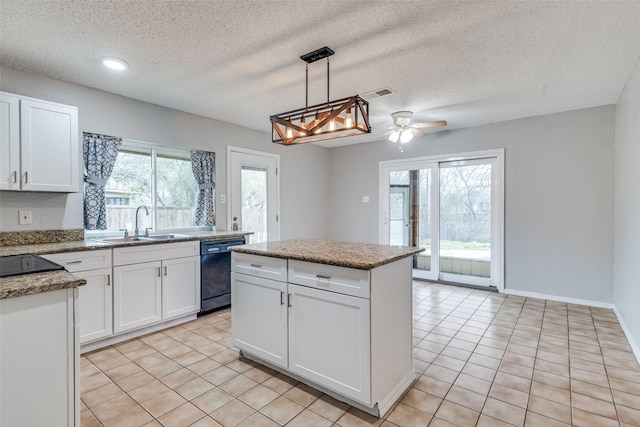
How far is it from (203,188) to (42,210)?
1606 millimetres

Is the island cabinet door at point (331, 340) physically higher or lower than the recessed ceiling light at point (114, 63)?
lower

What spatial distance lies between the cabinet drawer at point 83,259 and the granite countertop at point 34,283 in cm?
127

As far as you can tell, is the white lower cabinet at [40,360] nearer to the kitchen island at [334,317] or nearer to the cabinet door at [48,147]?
the kitchen island at [334,317]

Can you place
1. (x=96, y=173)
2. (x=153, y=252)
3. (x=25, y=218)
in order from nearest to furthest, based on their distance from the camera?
(x=25, y=218) < (x=153, y=252) < (x=96, y=173)

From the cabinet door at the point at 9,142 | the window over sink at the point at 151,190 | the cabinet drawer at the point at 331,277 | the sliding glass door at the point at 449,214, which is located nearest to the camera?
the cabinet drawer at the point at 331,277

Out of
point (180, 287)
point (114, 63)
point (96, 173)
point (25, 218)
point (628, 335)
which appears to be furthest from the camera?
point (180, 287)

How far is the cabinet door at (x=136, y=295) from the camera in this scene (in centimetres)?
281

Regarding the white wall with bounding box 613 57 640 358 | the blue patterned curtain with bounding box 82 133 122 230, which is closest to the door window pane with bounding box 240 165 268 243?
the blue patterned curtain with bounding box 82 133 122 230

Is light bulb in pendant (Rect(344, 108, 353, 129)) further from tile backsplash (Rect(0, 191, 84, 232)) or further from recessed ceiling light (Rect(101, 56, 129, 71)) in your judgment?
tile backsplash (Rect(0, 191, 84, 232))

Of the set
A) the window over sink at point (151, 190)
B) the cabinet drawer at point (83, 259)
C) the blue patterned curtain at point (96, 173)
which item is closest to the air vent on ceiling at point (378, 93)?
the window over sink at point (151, 190)

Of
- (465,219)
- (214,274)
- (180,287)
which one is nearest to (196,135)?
(214,274)

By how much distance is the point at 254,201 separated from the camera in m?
4.78

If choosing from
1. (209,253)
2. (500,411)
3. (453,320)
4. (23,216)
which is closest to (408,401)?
(500,411)

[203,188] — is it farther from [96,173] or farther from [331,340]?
[331,340]
